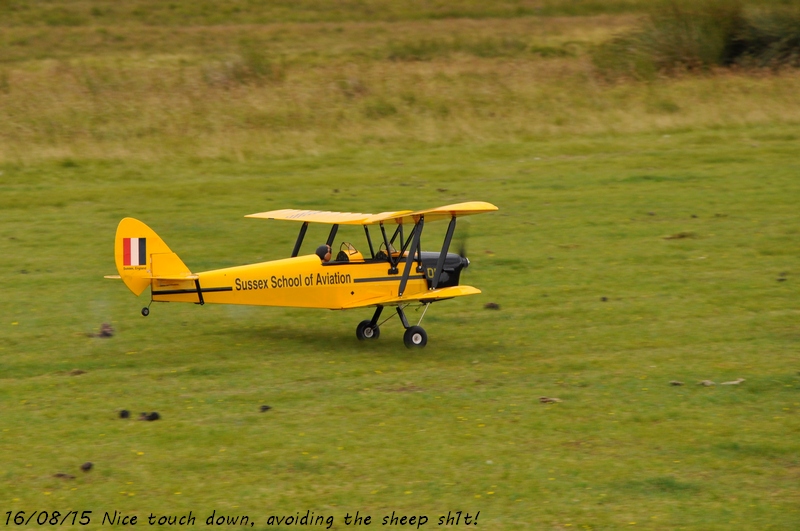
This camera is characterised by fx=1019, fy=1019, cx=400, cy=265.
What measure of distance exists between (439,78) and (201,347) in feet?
84.0

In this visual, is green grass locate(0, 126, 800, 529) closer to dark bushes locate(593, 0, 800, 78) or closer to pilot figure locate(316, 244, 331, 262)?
pilot figure locate(316, 244, 331, 262)

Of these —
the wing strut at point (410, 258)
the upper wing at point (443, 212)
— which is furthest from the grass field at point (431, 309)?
the upper wing at point (443, 212)

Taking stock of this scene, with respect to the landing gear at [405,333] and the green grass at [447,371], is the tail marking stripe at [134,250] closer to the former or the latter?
the green grass at [447,371]

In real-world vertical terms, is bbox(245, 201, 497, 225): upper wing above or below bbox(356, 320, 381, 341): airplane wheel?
above

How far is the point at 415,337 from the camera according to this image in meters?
16.5

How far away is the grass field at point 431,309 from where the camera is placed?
11.4 m

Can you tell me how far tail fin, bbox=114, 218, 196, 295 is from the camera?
1545 cm

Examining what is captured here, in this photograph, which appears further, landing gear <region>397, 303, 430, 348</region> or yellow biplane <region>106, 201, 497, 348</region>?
landing gear <region>397, 303, 430, 348</region>

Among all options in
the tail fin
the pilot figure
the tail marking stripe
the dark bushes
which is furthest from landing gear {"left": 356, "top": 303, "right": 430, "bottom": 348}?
the dark bushes

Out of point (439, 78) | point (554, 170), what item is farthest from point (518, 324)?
point (439, 78)

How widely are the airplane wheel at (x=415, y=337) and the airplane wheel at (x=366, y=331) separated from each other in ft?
2.65

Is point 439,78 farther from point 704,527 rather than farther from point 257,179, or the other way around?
point 704,527

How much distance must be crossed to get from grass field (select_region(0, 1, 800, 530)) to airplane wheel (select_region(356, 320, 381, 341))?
21cm

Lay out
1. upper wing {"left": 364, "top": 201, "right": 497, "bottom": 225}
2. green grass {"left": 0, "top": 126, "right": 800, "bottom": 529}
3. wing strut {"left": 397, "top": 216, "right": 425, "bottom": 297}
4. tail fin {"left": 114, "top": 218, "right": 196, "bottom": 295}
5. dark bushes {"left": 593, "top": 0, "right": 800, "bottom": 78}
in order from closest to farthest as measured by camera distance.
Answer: green grass {"left": 0, "top": 126, "right": 800, "bottom": 529}, tail fin {"left": 114, "top": 218, "right": 196, "bottom": 295}, upper wing {"left": 364, "top": 201, "right": 497, "bottom": 225}, wing strut {"left": 397, "top": 216, "right": 425, "bottom": 297}, dark bushes {"left": 593, "top": 0, "right": 800, "bottom": 78}
